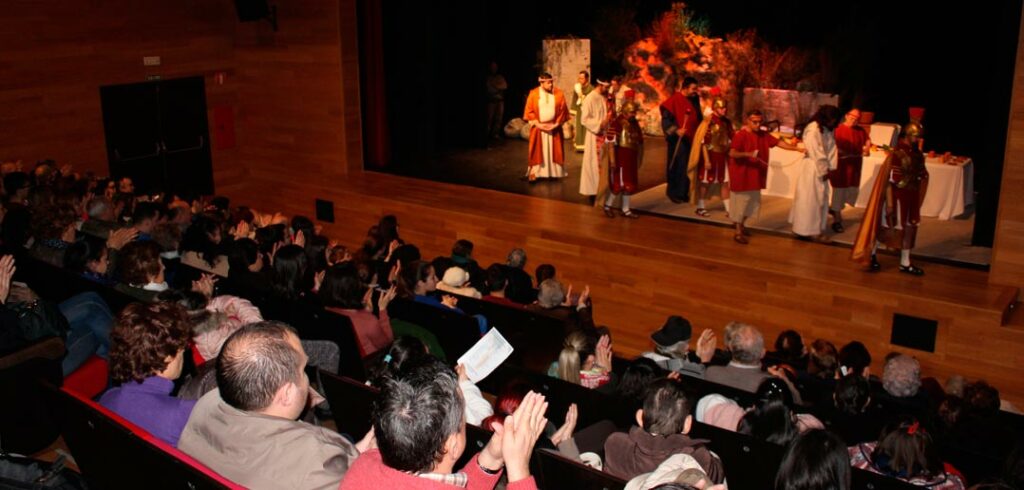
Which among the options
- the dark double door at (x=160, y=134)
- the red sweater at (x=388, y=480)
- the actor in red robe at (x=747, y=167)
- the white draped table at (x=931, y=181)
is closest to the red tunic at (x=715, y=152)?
the actor in red robe at (x=747, y=167)

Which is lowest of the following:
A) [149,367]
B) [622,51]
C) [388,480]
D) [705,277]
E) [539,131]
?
[705,277]

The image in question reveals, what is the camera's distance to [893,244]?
7.29 m

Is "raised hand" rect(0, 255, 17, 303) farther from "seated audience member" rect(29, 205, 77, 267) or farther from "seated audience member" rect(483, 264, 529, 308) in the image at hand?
"seated audience member" rect(483, 264, 529, 308)

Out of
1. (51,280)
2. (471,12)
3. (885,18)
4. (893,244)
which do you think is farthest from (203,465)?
(471,12)

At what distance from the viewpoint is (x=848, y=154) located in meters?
8.01

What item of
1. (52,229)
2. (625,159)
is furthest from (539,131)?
(52,229)

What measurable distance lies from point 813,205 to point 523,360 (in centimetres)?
336

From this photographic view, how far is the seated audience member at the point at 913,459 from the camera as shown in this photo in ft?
12.3

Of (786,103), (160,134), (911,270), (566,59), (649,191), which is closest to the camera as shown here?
(911,270)

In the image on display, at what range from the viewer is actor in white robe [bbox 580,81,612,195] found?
940cm

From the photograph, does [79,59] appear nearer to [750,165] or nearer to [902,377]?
[750,165]

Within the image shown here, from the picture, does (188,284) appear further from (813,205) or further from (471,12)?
(471,12)

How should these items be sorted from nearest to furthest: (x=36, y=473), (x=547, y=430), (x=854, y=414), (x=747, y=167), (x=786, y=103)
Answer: (x=36, y=473) < (x=547, y=430) < (x=854, y=414) < (x=747, y=167) < (x=786, y=103)

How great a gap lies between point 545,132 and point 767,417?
696 cm
